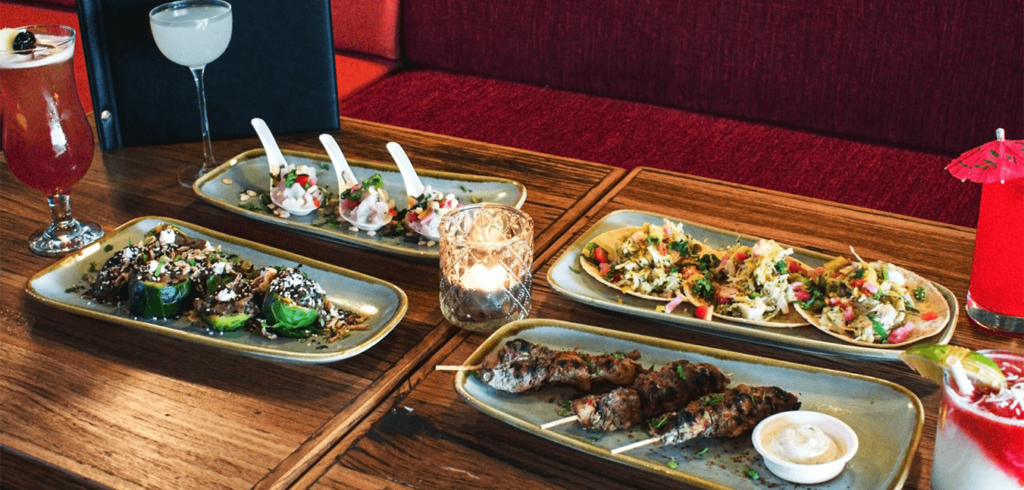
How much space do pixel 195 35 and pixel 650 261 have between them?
92 cm

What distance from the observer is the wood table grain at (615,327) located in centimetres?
104

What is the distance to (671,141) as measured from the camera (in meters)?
2.63

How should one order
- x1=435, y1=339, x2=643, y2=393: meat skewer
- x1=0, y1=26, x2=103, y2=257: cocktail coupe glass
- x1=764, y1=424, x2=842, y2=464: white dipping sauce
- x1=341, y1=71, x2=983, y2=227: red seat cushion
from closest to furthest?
x1=764, y1=424, x2=842, y2=464: white dipping sauce < x1=435, y1=339, x2=643, y2=393: meat skewer < x1=0, y1=26, x2=103, y2=257: cocktail coupe glass < x1=341, y1=71, x2=983, y2=227: red seat cushion

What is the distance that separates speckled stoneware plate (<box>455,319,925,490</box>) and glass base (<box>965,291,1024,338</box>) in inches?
9.7

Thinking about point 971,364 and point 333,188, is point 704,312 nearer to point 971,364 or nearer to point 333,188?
point 971,364

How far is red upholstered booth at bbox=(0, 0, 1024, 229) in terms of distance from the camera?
7.93ft

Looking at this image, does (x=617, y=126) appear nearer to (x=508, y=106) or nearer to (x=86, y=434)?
(x=508, y=106)

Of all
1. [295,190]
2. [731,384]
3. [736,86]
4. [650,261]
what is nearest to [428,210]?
[295,190]

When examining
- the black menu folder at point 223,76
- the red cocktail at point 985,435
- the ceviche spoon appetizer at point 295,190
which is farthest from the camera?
the black menu folder at point 223,76

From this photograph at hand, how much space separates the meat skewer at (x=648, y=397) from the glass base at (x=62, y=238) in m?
0.91

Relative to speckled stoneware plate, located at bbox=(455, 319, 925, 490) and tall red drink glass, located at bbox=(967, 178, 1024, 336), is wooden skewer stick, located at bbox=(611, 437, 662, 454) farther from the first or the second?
tall red drink glass, located at bbox=(967, 178, 1024, 336)

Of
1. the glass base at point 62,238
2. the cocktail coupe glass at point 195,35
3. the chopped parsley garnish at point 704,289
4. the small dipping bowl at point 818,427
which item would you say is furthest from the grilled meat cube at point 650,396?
the cocktail coupe glass at point 195,35

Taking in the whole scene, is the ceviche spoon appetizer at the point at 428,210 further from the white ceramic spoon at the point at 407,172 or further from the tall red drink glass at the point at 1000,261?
the tall red drink glass at the point at 1000,261

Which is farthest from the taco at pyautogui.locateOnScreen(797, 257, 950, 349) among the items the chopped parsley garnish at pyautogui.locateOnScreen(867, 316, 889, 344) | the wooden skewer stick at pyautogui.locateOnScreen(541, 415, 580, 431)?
the wooden skewer stick at pyautogui.locateOnScreen(541, 415, 580, 431)
